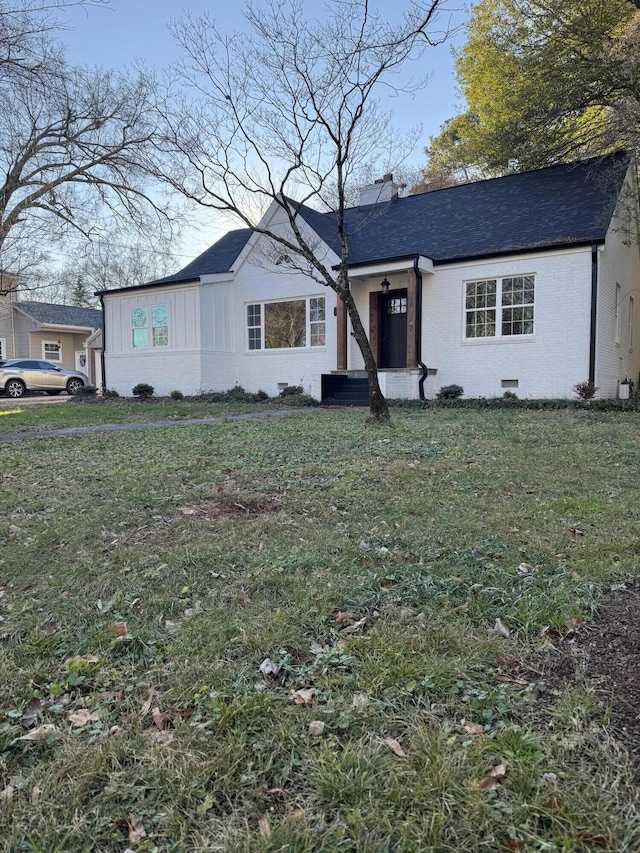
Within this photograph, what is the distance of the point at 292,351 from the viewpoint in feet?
55.6

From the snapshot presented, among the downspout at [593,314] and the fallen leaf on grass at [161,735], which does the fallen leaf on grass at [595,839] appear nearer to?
the fallen leaf on grass at [161,735]

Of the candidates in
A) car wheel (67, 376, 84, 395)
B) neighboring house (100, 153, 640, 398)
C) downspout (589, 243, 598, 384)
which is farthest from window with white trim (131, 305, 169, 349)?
downspout (589, 243, 598, 384)

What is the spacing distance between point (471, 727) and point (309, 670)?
2.14 ft

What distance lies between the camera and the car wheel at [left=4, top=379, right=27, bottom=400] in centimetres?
2189

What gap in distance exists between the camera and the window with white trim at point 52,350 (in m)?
31.2

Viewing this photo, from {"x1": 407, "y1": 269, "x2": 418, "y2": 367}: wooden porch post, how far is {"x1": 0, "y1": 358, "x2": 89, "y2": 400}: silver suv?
13.6 metres

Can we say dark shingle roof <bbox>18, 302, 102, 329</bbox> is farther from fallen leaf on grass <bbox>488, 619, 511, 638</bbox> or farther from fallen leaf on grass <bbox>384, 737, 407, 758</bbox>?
fallen leaf on grass <bbox>384, 737, 407, 758</bbox>

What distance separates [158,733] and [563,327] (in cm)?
1331

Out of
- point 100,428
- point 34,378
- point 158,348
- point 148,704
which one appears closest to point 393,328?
point 158,348

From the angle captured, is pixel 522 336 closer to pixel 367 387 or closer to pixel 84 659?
pixel 367 387

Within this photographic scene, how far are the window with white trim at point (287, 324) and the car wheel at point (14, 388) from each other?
1091cm

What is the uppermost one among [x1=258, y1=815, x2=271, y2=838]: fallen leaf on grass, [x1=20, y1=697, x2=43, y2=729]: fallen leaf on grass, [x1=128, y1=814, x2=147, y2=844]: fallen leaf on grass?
[x1=258, y1=815, x2=271, y2=838]: fallen leaf on grass

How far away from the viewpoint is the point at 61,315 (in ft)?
105

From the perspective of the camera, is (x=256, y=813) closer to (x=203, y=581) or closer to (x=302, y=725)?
(x=302, y=725)
